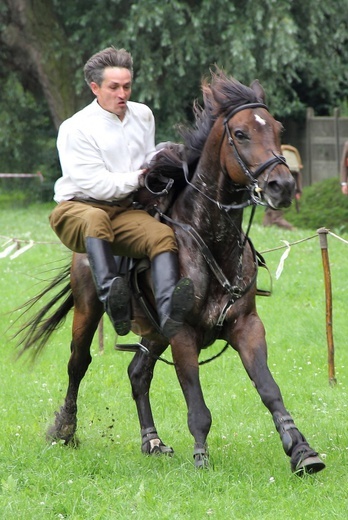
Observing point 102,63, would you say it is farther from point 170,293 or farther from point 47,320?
point 47,320

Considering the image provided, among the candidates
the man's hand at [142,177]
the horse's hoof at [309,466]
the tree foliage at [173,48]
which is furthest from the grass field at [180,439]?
the tree foliage at [173,48]

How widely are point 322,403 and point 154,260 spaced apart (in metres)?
2.82

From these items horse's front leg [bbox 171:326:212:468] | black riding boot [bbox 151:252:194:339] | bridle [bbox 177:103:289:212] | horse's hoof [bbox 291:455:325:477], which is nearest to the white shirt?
bridle [bbox 177:103:289:212]

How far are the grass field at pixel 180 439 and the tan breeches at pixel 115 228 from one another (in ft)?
3.97

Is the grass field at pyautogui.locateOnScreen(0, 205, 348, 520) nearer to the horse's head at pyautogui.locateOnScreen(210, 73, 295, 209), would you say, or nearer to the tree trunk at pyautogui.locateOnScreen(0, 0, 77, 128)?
the horse's head at pyautogui.locateOnScreen(210, 73, 295, 209)

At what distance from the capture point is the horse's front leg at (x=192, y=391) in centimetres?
661

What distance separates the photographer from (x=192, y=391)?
262 inches

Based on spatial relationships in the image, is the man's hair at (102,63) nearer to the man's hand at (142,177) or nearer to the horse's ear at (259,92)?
the man's hand at (142,177)

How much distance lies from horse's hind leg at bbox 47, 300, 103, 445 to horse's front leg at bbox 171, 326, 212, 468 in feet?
4.08

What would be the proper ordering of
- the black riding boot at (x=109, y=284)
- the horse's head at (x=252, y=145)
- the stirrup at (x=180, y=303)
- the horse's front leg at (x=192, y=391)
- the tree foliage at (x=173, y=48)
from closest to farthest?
1. the horse's head at (x=252, y=145)
2. the stirrup at (x=180, y=303)
3. the horse's front leg at (x=192, y=391)
4. the black riding boot at (x=109, y=284)
5. the tree foliage at (x=173, y=48)

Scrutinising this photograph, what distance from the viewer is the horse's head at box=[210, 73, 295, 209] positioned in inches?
239

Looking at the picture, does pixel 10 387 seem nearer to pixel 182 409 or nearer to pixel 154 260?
pixel 182 409

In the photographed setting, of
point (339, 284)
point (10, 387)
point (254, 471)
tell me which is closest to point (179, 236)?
point (254, 471)

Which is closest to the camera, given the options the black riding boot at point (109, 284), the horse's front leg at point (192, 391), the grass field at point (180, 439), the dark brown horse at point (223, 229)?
the grass field at point (180, 439)
